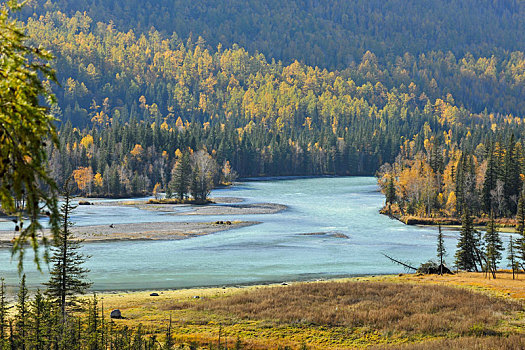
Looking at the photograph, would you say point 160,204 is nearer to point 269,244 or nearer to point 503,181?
point 269,244

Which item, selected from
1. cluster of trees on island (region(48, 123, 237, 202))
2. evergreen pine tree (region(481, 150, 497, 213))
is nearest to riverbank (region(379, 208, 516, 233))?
evergreen pine tree (region(481, 150, 497, 213))

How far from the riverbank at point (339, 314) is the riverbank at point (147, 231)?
121ft

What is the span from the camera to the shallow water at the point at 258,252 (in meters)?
60.2

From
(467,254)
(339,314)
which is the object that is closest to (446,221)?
(467,254)

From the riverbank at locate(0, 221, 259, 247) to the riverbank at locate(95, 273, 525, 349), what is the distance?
36811 mm

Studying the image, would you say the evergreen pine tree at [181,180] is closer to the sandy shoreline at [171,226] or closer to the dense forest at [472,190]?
the sandy shoreline at [171,226]

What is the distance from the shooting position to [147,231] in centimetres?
9344

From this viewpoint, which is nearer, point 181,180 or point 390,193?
point 390,193

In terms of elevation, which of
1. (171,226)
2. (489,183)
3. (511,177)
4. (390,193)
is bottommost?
(171,226)

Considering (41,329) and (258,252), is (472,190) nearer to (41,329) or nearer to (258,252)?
(258,252)

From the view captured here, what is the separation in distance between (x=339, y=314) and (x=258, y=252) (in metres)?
36.9

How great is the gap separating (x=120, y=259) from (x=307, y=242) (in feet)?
96.3

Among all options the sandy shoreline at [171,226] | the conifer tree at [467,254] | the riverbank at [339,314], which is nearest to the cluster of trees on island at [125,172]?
the sandy shoreline at [171,226]

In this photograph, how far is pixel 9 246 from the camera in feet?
247
